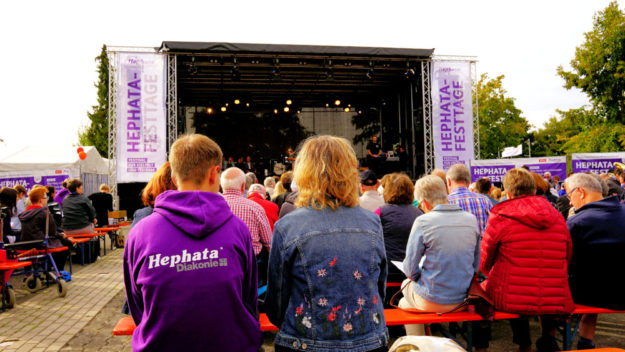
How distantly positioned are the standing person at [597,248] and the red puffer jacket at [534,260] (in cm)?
36

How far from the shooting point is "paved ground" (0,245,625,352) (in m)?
3.71

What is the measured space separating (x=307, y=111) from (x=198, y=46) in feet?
28.1

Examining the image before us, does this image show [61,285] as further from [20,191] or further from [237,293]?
[237,293]

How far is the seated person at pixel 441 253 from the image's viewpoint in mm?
2684

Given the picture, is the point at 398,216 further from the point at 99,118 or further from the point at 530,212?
the point at 99,118

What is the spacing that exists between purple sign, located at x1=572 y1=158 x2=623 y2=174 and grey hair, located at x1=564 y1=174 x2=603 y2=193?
862 centimetres

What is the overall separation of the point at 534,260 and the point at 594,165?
32.3ft

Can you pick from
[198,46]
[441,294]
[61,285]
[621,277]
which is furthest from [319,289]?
[198,46]

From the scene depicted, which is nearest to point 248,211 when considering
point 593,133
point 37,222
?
point 37,222

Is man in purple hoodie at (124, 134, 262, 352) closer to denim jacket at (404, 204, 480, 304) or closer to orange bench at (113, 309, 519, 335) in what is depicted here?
orange bench at (113, 309, 519, 335)

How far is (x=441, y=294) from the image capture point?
2.80 m

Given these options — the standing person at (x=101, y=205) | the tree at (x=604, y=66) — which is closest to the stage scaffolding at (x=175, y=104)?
the standing person at (x=101, y=205)

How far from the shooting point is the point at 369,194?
14.6 ft

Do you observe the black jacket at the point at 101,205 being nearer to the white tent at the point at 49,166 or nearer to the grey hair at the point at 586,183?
the white tent at the point at 49,166
